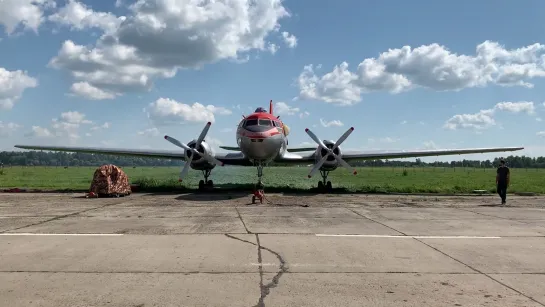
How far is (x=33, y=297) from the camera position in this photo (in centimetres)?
471

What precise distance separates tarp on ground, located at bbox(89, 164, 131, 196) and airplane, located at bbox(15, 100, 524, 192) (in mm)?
2883

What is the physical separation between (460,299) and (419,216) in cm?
842

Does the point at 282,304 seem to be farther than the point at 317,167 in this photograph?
No

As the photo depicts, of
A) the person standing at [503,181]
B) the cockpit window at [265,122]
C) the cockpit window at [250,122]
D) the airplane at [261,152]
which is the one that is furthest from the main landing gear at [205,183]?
the person standing at [503,181]

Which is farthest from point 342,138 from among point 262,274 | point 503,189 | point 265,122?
point 262,274

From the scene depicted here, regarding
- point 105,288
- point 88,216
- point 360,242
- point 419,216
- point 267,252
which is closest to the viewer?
point 105,288

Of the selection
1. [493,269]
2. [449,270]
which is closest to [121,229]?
[449,270]

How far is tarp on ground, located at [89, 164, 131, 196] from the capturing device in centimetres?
1944

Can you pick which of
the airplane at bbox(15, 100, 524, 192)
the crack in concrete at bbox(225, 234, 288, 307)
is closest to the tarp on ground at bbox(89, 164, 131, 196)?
the airplane at bbox(15, 100, 524, 192)

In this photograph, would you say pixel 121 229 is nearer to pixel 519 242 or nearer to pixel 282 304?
pixel 282 304

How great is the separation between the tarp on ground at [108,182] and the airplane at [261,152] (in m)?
2.88

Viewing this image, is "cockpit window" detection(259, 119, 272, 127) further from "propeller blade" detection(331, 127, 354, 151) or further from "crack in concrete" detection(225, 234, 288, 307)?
"crack in concrete" detection(225, 234, 288, 307)

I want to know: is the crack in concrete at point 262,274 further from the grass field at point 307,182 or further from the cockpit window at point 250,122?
the grass field at point 307,182

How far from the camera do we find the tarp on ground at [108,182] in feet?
63.8
